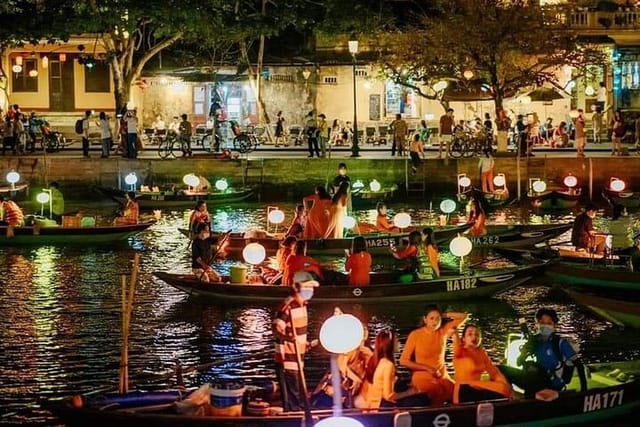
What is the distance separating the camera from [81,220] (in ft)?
98.1

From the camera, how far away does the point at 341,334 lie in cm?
1168

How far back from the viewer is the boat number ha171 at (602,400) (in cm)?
1371

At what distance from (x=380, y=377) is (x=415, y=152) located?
2790 cm

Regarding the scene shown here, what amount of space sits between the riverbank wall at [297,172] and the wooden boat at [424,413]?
2672cm

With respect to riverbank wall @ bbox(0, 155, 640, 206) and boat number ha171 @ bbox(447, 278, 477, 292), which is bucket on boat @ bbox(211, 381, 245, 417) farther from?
riverbank wall @ bbox(0, 155, 640, 206)

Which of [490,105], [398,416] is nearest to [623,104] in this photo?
[490,105]

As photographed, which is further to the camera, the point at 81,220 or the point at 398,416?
the point at 81,220

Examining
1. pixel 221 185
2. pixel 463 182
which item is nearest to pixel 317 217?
pixel 463 182

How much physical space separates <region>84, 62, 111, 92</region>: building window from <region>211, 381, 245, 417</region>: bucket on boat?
42879 mm

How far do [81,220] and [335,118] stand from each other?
2414cm

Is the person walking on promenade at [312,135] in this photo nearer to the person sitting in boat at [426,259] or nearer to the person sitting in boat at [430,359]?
the person sitting in boat at [426,259]

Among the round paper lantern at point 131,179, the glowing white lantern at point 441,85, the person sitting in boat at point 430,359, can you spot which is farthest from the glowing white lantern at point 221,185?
the person sitting in boat at point 430,359

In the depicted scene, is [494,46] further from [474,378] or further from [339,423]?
[339,423]

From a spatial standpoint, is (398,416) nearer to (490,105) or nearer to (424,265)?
(424,265)
